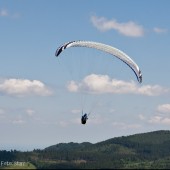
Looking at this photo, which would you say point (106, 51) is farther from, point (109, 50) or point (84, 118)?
point (84, 118)

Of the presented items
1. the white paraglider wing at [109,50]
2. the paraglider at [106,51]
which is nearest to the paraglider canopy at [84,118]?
the paraglider at [106,51]

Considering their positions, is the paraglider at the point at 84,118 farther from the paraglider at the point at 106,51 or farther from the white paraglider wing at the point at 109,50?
the white paraglider wing at the point at 109,50

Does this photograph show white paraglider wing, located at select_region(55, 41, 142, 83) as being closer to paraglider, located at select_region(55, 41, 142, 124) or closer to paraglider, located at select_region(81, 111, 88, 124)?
paraglider, located at select_region(55, 41, 142, 124)

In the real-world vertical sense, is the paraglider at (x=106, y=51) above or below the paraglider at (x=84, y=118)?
above

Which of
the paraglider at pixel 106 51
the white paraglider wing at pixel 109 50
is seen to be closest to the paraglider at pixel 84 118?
the paraglider at pixel 106 51

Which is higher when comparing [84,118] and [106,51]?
[106,51]

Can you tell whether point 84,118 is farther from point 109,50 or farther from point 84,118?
point 109,50

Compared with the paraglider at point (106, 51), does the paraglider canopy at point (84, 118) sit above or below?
below

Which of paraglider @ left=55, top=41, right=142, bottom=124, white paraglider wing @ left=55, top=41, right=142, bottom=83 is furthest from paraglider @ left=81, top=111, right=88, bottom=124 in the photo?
white paraglider wing @ left=55, top=41, right=142, bottom=83

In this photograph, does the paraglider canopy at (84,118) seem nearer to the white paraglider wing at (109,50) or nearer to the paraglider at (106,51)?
the paraglider at (106,51)

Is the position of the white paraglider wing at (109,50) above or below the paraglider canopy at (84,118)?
above

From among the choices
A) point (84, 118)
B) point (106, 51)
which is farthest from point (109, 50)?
point (84, 118)

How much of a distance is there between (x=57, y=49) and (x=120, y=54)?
1234 centimetres

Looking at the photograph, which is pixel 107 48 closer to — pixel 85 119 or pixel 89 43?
pixel 89 43
